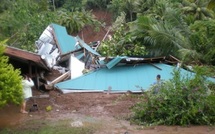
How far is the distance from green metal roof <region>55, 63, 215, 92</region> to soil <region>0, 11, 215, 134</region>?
0.51 metres

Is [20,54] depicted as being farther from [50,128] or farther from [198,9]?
[198,9]

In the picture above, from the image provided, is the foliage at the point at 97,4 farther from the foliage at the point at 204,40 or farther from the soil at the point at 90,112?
the soil at the point at 90,112

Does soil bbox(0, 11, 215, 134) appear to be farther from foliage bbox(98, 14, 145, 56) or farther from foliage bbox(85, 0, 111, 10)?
foliage bbox(85, 0, 111, 10)

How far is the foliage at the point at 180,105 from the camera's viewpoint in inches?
433

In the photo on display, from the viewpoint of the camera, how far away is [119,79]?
53.9 ft

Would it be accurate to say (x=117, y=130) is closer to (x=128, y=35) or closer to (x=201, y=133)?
(x=201, y=133)

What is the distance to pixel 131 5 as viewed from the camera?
105 ft

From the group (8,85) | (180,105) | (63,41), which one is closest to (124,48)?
(63,41)

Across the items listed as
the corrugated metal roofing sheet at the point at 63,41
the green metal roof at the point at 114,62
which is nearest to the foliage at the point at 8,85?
the green metal roof at the point at 114,62

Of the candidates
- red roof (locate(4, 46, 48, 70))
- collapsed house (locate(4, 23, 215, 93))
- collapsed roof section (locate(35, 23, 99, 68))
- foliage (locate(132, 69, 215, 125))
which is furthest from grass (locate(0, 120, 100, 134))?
collapsed roof section (locate(35, 23, 99, 68))

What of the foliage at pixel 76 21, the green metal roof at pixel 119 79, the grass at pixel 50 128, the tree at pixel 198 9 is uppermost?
the tree at pixel 198 9

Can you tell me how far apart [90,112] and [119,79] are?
155 inches

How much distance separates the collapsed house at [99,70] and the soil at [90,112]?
572 millimetres

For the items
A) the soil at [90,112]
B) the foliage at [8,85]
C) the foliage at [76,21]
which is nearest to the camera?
the foliage at [8,85]
